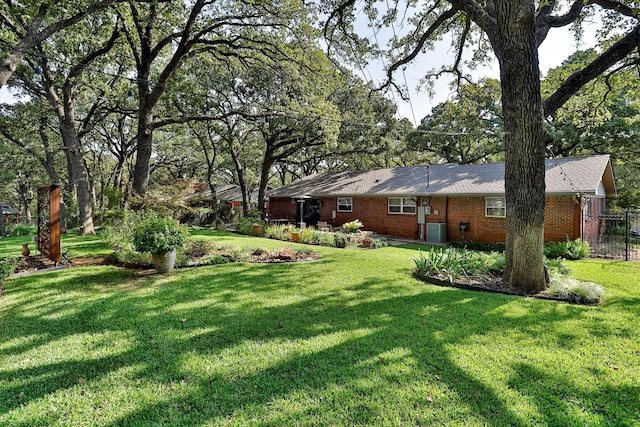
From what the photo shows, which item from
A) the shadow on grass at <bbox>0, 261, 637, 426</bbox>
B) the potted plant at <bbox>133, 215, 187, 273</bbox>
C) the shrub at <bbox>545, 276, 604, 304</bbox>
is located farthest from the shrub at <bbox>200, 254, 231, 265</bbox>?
the shrub at <bbox>545, 276, 604, 304</bbox>

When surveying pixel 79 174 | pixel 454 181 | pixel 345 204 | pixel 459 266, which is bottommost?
pixel 459 266

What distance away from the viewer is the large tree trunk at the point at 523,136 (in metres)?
5.97

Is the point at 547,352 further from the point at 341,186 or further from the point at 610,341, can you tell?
the point at 341,186

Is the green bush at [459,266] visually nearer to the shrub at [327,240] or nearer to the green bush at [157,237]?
the shrub at [327,240]

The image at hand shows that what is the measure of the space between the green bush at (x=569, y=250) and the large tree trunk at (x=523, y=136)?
6103mm

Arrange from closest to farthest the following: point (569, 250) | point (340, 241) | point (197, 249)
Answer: point (197, 249), point (569, 250), point (340, 241)

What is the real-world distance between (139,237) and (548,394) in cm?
764

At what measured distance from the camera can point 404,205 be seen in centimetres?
1664

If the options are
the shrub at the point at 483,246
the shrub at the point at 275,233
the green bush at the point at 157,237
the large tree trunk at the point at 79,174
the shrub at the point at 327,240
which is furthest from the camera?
the shrub at the point at 275,233

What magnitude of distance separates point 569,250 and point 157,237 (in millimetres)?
13123

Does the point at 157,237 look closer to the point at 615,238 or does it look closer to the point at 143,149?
the point at 143,149

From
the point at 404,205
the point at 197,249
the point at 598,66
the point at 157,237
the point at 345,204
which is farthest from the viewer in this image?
the point at 345,204

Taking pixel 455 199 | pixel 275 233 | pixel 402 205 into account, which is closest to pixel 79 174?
pixel 275 233

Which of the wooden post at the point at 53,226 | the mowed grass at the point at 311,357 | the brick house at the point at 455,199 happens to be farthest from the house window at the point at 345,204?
the wooden post at the point at 53,226
